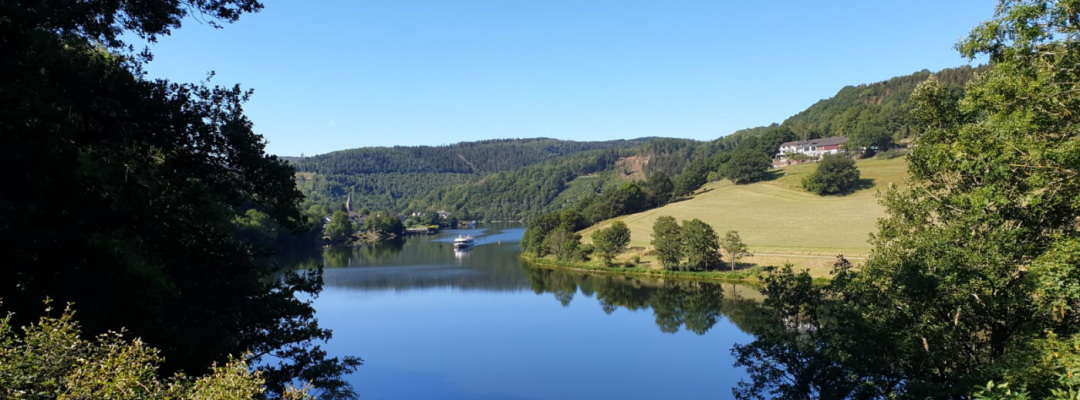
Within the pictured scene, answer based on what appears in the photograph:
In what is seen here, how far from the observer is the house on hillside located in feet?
373

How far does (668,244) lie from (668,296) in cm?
1038

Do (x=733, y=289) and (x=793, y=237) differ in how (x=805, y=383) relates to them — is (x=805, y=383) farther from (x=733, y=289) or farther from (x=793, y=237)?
(x=793, y=237)

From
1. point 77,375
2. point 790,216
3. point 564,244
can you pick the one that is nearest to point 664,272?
point 564,244

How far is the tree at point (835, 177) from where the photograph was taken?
74.9 metres

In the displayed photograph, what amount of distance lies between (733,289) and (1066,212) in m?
33.1

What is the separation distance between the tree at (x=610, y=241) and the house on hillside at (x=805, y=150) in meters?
69.9

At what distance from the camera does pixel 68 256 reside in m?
6.52

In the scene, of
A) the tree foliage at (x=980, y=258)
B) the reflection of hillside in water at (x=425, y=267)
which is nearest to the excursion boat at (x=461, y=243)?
the reflection of hillside in water at (x=425, y=267)

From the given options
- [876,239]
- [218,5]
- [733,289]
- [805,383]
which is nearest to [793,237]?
[733,289]

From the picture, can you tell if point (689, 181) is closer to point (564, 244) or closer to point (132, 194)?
point (564, 244)

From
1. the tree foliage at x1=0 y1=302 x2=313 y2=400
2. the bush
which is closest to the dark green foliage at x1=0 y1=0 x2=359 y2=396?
the tree foliage at x1=0 y1=302 x2=313 y2=400

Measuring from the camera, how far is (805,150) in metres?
124

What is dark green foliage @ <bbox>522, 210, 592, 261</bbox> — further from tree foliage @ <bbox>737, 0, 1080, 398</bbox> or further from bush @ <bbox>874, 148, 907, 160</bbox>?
bush @ <bbox>874, 148, 907, 160</bbox>

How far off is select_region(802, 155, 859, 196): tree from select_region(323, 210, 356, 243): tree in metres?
78.6
